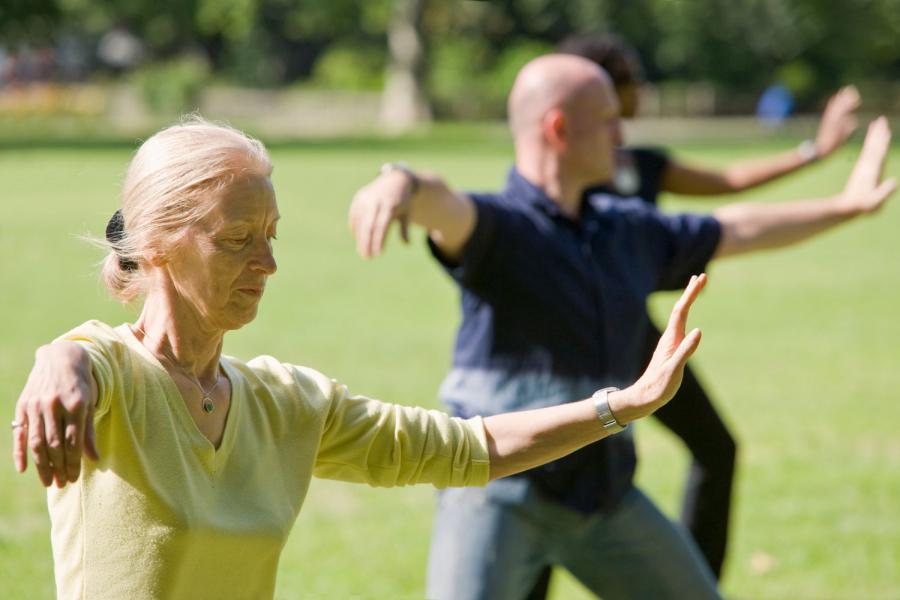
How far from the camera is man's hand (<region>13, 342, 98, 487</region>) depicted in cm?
230

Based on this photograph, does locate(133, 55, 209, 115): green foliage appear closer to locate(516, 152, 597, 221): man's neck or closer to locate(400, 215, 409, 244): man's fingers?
locate(516, 152, 597, 221): man's neck

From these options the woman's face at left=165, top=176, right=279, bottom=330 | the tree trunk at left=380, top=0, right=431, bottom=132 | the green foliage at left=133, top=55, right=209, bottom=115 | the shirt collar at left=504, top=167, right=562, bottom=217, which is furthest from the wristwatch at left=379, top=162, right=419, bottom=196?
the tree trunk at left=380, top=0, right=431, bottom=132

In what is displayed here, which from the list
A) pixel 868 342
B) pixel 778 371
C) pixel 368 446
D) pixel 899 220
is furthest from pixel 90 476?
pixel 899 220

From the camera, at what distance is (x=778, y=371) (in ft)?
39.0

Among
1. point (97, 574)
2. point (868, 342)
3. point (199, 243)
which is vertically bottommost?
point (868, 342)

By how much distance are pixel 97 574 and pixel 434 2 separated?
200ft

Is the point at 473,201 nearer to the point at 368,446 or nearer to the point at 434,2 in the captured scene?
the point at 368,446

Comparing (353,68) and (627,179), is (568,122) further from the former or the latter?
(353,68)

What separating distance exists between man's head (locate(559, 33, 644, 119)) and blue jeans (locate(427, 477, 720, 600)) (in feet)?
9.63

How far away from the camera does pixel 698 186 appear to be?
23.2 ft

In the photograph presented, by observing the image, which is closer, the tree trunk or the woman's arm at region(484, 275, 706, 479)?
the woman's arm at region(484, 275, 706, 479)

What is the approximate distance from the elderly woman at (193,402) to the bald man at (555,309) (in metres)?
0.99

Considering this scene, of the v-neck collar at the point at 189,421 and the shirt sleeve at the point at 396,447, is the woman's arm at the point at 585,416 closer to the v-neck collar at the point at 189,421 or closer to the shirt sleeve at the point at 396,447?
the shirt sleeve at the point at 396,447

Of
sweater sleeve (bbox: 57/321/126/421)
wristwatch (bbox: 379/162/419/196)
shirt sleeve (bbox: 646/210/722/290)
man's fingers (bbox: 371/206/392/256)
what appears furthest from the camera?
shirt sleeve (bbox: 646/210/722/290)
